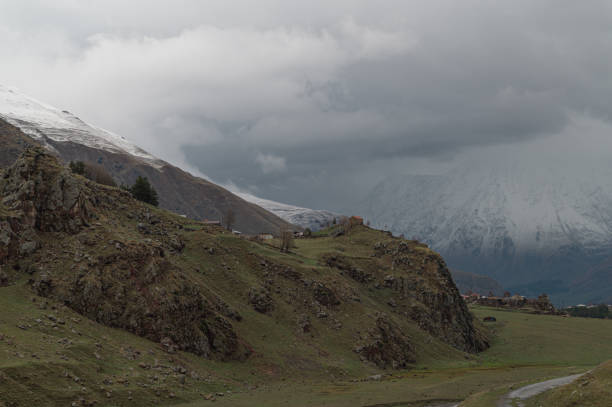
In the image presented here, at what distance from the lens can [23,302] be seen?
Answer: 65.8 m

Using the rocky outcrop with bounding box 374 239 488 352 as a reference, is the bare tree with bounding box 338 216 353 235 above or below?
above

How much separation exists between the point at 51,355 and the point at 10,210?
3042 cm

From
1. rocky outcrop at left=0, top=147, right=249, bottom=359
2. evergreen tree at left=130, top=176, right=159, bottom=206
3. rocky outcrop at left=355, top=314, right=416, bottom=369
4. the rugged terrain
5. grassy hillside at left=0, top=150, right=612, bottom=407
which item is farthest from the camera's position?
evergreen tree at left=130, top=176, right=159, bottom=206

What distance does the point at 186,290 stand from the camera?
81562 mm

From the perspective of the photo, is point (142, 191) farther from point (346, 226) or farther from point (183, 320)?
point (183, 320)

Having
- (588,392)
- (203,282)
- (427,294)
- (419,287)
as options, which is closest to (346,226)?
(419,287)

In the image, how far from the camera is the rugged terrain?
7169cm

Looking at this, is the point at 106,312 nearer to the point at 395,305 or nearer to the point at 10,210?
the point at 10,210

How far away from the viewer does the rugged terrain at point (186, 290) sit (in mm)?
71688

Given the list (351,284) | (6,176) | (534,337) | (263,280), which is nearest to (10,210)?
(6,176)

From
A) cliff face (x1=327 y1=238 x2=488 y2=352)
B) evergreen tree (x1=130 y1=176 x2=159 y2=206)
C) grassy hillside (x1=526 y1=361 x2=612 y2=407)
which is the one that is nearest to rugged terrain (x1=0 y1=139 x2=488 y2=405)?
cliff face (x1=327 y1=238 x2=488 y2=352)

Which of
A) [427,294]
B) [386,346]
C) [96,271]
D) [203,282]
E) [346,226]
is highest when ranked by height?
[346,226]

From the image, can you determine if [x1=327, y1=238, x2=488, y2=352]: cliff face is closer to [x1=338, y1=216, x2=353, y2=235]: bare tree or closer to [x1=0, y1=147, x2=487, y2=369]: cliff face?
[x1=0, y1=147, x2=487, y2=369]: cliff face

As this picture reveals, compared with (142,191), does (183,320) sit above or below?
below
